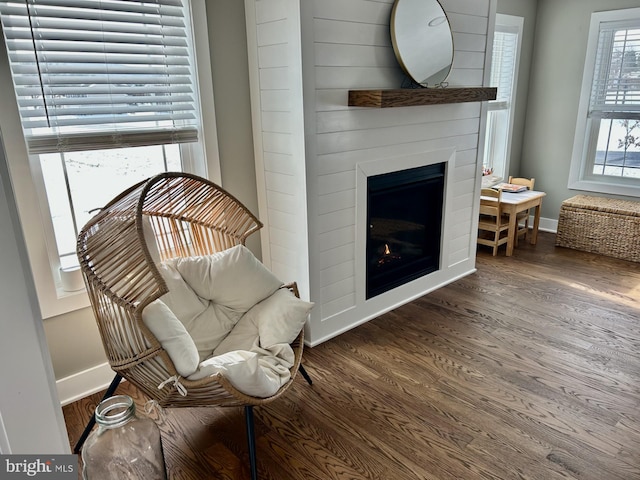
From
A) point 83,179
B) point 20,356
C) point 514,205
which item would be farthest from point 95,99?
point 514,205

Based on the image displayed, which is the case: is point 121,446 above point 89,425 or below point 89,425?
above

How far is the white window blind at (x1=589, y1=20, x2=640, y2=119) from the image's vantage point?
4.15 meters

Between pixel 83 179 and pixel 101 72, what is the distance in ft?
1.63

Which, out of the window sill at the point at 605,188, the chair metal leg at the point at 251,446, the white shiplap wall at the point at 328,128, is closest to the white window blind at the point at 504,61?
the window sill at the point at 605,188

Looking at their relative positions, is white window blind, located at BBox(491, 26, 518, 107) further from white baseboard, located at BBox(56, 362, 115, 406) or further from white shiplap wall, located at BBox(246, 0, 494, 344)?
white baseboard, located at BBox(56, 362, 115, 406)

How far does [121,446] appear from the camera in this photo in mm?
1002

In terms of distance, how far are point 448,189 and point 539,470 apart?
197 centimetres

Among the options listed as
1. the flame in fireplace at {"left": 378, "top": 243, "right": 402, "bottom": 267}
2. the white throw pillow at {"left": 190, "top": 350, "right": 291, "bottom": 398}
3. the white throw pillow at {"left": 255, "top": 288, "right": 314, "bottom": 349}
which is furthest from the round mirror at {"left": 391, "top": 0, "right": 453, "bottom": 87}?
the white throw pillow at {"left": 190, "top": 350, "right": 291, "bottom": 398}

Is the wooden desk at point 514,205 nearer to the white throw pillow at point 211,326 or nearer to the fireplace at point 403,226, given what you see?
the fireplace at point 403,226

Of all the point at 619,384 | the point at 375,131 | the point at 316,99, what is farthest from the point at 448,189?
the point at 619,384

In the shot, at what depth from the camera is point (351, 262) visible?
2.89 metres

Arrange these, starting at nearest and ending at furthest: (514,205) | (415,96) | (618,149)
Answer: (415,96), (514,205), (618,149)

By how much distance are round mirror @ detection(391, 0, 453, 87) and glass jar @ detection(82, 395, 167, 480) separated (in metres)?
2.37

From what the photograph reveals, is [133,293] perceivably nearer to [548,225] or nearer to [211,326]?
[211,326]
